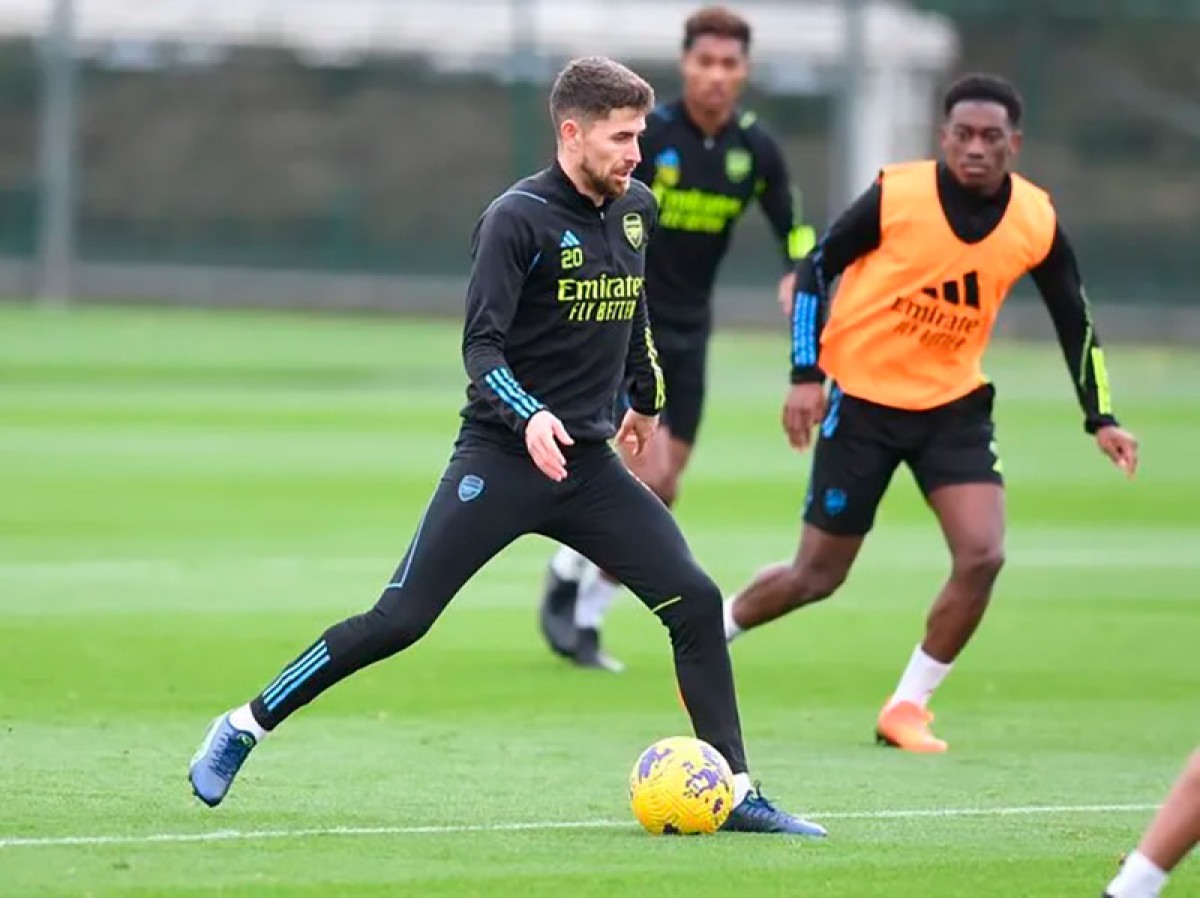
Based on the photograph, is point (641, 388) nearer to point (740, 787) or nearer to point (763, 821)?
point (740, 787)

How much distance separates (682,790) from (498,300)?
1.57 meters

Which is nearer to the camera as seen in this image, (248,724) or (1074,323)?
(248,724)

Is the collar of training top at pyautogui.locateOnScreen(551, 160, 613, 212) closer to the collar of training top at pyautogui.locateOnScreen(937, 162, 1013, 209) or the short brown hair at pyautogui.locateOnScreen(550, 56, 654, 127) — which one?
the short brown hair at pyautogui.locateOnScreen(550, 56, 654, 127)

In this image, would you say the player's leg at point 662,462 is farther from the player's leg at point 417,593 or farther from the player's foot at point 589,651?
the player's leg at point 417,593

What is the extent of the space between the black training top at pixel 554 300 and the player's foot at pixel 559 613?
15.2 ft

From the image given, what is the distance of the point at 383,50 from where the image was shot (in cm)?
4131

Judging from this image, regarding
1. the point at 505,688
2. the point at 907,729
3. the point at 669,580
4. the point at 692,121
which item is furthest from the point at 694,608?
the point at 692,121

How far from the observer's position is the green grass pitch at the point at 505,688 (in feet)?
26.2

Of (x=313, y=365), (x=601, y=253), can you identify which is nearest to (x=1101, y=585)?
(x=601, y=253)

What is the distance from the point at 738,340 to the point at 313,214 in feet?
22.7

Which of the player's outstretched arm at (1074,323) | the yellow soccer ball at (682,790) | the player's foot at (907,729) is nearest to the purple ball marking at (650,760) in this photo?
the yellow soccer ball at (682,790)

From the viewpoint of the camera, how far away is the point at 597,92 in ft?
27.4

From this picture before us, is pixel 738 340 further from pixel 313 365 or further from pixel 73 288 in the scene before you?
pixel 73 288

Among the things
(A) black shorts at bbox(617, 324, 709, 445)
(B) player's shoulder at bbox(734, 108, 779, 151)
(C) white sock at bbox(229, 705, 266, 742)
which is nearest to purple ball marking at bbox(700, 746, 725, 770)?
(C) white sock at bbox(229, 705, 266, 742)
